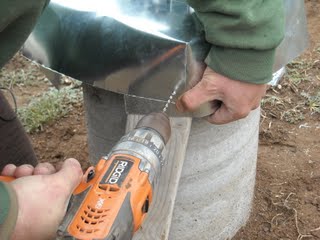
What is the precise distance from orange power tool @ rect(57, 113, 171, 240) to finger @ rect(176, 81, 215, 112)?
95 millimetres

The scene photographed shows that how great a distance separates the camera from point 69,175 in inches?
49.8

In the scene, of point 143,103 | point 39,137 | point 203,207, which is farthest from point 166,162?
point 39,137

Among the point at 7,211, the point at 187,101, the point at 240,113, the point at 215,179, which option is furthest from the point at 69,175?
the point at 215,179

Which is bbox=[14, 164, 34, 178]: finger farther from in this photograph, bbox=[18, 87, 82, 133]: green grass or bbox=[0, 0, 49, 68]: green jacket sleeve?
bbox=[18, 87, 82, 133]: green grass

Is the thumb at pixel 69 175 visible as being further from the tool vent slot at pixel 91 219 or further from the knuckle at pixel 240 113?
the knuckle at pixel 240 113

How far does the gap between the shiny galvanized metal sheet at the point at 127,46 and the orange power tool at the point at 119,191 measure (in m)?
0.13

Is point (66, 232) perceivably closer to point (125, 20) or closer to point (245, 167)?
point (125, 20)

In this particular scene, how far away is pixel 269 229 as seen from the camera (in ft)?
6.78

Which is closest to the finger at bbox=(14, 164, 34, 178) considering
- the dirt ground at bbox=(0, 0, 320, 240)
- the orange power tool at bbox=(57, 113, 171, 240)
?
the orange power tool at bbox=(57, 113, 171, 240)

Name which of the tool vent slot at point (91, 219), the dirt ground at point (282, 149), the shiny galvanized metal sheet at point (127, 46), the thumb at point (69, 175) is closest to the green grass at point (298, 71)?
the dirt ground at point (282, 149)

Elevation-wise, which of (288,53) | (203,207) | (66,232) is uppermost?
(66,232)

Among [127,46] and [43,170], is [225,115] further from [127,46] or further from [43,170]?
[43,170]

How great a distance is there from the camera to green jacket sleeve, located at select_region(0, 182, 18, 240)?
109cm

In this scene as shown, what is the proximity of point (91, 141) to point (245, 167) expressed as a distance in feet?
1.68
